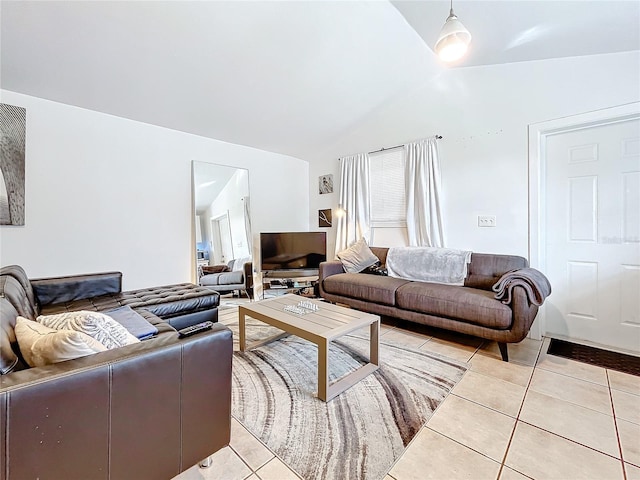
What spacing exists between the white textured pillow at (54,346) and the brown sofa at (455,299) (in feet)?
7.90

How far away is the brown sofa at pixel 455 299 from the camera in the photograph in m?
2.18

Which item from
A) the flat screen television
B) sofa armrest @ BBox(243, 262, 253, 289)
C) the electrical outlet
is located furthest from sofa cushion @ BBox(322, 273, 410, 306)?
sofa armrest @ BBox(243, 262, 253, 289)

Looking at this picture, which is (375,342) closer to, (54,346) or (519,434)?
(519,434)

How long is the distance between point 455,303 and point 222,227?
2924 millimetres

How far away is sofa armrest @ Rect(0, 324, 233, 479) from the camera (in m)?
0.80

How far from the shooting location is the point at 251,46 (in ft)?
7.95

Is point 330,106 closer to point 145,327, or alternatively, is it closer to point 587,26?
point 587,26

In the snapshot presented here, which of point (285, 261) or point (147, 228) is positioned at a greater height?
point (147, 228)

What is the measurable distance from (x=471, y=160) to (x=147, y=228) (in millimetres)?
3722

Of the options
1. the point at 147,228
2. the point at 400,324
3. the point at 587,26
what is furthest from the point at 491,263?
the point at 147,228

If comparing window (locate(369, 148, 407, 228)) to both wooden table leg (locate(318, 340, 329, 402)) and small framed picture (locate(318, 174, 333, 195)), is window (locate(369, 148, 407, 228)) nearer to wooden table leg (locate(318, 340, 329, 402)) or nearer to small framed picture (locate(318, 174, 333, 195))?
small framed picture (locate(318, 174, 333, 195))

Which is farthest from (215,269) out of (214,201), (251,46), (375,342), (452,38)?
(452,38)

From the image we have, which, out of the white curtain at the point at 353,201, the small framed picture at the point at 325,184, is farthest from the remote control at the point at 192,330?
the small framed picture at the point at 325,184

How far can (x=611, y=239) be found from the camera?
2.46 meters
